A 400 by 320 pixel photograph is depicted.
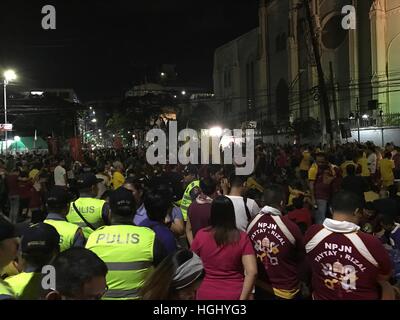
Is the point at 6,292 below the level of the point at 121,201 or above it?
below

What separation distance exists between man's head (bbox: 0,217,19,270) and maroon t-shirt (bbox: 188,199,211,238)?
2773mm

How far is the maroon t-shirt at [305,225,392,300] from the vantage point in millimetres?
3641

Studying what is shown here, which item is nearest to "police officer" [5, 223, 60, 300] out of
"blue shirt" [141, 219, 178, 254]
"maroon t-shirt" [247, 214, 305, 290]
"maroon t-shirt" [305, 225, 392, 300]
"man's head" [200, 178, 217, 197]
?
"blue shirt" [141, 219, 178, 254]

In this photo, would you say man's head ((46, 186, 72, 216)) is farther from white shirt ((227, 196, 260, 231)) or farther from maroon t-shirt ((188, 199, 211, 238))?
white shirt ((227, 196, 260, 231))

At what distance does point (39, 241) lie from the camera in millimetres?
3850

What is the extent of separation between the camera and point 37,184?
43.1 ft

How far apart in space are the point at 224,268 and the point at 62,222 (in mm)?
1664

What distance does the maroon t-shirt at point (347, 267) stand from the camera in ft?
11.9

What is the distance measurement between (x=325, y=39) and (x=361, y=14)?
5.61 metres

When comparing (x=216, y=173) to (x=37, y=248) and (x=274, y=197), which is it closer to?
(x=274, y=197)

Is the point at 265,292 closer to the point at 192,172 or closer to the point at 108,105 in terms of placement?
the point at 192,172

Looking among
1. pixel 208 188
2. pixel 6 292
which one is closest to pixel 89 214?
pixel 208 188

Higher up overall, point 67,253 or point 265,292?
point 67,253
